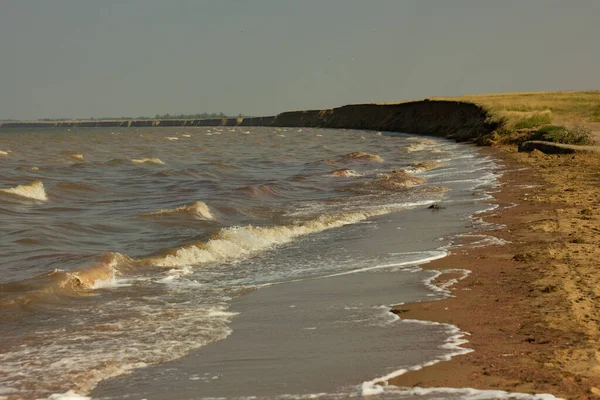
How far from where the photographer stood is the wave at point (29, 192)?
21172 millimetres

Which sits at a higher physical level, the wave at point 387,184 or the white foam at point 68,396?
the white foam at point 68,396

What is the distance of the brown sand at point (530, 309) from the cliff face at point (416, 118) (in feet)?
132

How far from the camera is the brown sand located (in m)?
5.11

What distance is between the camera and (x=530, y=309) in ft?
22.6

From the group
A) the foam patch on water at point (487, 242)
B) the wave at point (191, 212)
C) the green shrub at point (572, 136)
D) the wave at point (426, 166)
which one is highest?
the green shrub at point (572, 136)

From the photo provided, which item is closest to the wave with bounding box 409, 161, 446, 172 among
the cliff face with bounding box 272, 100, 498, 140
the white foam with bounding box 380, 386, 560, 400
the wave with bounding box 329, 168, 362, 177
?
the wave with bounding box 329, 168, 362, 177

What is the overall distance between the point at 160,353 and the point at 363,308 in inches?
85.9

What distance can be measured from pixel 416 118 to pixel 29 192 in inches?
2806

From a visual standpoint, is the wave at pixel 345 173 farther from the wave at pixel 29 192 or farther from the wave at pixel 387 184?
the wave at pixel 29 192

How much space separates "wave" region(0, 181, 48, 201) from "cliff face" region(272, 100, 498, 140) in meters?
34.7

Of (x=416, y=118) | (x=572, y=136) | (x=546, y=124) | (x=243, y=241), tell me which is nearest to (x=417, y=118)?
(x=416, y=118)

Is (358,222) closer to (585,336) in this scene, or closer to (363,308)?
(363,308)

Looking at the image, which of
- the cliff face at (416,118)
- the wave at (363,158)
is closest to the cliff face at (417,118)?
the cliff face at (416,118)

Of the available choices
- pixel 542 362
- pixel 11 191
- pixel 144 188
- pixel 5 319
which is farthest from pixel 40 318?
pixel 144 188
